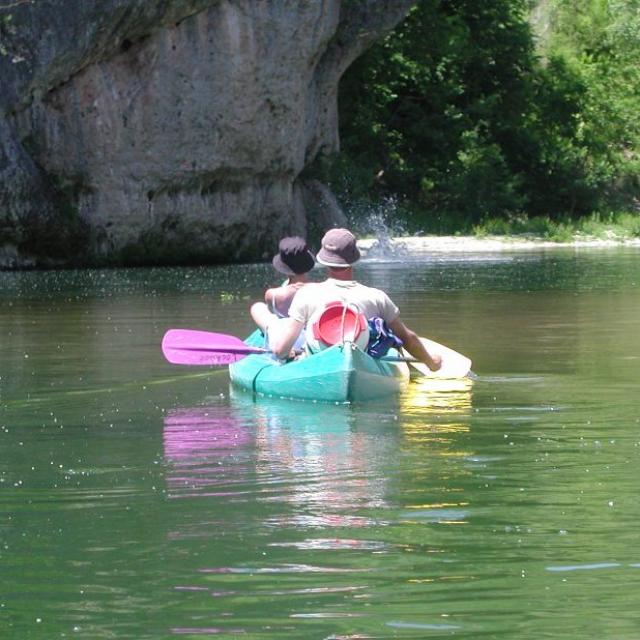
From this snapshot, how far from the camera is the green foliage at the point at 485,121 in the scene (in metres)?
40.2

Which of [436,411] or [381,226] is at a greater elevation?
[381,226]

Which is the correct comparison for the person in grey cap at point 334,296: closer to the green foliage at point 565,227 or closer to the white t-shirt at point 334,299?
the white t-shirt at point 334,299

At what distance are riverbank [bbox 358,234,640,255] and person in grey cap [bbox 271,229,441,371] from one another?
21.8 meters

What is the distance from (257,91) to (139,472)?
23567mm

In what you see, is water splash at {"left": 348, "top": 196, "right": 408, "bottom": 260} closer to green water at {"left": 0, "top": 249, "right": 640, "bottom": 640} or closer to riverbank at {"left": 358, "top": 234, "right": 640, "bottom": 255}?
riverbank at {"left": 358, "top": 234, "right": 640, "bottom": 255}

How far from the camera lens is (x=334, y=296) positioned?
11008 mm

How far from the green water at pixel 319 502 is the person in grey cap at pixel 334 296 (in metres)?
0.57

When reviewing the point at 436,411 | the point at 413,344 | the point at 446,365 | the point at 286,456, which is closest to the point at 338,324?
the point at 436,411

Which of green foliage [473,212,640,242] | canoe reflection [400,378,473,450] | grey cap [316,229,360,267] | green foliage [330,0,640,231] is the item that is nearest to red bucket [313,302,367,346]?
grey cap [316,229,360,267]

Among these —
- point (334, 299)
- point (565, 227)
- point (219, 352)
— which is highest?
point (334, 299)

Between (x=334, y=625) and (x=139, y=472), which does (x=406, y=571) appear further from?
(x=139, y=472)

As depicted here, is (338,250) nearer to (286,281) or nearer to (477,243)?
(286,281)

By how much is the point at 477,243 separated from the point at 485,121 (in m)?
6.21

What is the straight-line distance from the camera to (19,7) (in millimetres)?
27672
